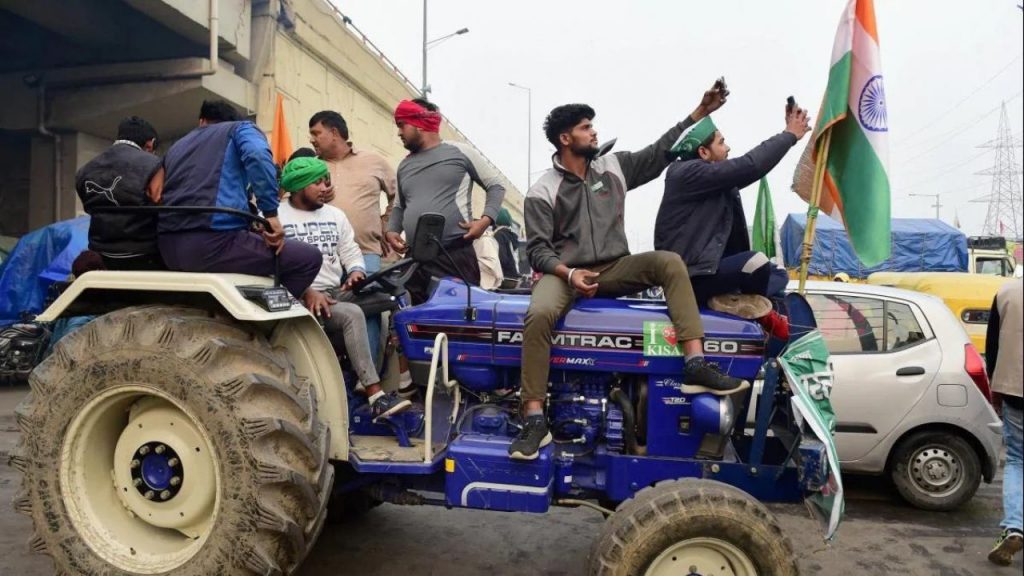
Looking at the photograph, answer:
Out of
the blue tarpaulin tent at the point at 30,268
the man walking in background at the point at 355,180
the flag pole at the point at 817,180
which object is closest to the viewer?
the flag pole at the point at 817,180

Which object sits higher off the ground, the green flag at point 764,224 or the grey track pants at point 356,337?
the green flag at point 764,224

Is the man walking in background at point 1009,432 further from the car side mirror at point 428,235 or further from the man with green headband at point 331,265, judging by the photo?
the man with green headband at point 331,265

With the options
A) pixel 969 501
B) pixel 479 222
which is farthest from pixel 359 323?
pixel 969 501

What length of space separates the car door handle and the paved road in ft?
3.41

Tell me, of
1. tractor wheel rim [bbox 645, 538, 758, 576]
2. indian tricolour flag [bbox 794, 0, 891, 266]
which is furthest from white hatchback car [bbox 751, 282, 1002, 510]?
tractor wheel rim [bbox 645, 538, 758, 576]

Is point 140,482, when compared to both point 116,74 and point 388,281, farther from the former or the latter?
point 116,74

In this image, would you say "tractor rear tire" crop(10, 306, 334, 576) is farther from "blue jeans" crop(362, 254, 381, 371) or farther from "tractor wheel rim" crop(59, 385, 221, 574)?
"blue jeans" crop(362, 254, 381, 371)

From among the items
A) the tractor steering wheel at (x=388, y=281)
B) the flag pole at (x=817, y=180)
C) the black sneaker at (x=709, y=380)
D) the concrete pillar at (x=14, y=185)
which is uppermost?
the concrete pillar at (x=14, y=185)

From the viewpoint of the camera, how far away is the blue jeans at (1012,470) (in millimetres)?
3799

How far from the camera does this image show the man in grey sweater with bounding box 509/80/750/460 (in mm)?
3203

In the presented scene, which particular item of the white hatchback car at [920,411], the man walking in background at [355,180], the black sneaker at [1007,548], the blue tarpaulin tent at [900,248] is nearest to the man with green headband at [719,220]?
the black sneaker at [1007,548]

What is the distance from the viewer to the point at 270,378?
296 cm

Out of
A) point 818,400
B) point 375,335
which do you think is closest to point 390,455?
point 375,335

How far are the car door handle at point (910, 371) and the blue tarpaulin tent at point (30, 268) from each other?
30.0 ft
